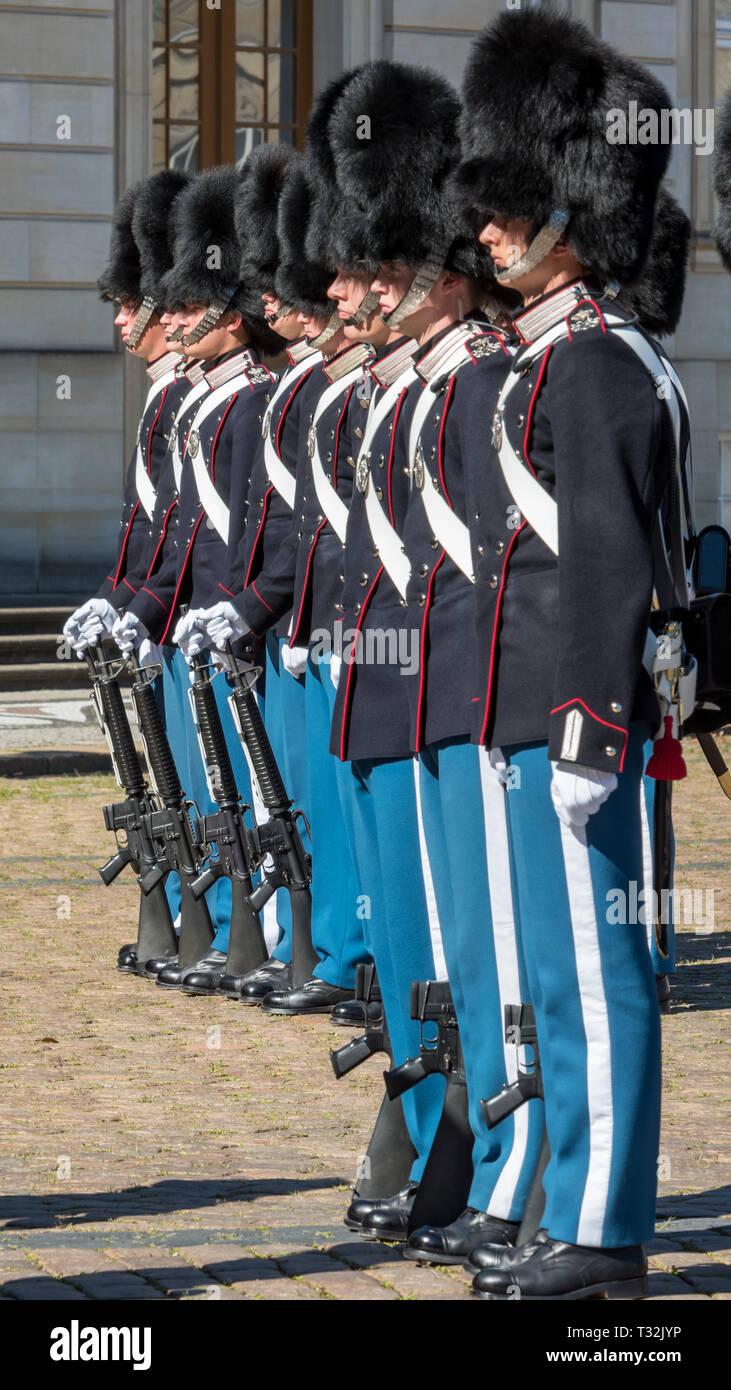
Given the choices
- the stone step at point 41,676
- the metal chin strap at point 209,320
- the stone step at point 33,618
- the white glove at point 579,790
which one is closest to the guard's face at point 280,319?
the metal chin strap at point 209,320

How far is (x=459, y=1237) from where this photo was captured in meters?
4.17

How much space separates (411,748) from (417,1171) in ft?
2.69

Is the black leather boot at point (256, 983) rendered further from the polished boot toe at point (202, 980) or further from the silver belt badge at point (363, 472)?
the silver belt badge at point (363, 472)

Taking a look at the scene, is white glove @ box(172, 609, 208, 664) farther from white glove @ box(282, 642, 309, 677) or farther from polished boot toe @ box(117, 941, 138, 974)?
polished boot toe @ box(117, 941, 138, 974)

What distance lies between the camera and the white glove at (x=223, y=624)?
6711 mm

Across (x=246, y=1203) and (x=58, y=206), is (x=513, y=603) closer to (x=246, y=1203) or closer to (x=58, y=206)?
(x=246, y=1203)

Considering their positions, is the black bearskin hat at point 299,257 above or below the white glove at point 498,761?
above

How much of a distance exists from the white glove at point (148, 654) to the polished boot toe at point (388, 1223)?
3374 millimetres

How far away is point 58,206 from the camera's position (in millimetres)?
16625

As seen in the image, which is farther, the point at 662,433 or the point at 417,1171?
the point at 417,1171

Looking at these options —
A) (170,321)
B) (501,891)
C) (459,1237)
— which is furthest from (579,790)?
(170,321)

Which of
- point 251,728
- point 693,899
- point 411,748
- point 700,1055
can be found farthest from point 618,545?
point 693,899

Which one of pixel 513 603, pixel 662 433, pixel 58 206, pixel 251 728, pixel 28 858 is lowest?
pixel 28 858

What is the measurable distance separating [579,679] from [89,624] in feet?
13.0
